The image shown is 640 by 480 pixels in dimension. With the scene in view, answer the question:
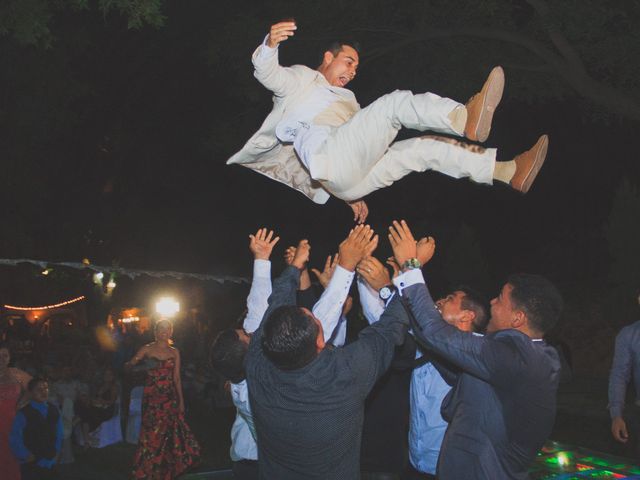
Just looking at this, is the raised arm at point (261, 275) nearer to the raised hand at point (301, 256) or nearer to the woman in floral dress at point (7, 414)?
the raised hand at point (301, 256)

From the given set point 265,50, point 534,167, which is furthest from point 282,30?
point 534,167

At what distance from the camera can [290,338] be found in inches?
108

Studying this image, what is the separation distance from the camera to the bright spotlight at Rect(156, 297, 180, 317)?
15.6 metres

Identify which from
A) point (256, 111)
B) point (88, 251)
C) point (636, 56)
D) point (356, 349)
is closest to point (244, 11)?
point (256, 111)

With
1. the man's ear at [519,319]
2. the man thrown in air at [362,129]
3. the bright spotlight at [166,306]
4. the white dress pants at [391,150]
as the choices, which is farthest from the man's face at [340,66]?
the bright spotlight at [166,306]

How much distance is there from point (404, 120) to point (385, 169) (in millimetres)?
481

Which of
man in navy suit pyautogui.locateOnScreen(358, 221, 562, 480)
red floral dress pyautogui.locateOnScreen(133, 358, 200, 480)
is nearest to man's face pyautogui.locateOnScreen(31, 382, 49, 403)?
red floral dress pyautogui.locateOnScreen(133, 358, 200, 480)

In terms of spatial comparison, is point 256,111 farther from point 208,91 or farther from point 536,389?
point 208,91

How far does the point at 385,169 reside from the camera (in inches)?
151

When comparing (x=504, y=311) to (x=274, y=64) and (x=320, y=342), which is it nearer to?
(x=320, y=342)

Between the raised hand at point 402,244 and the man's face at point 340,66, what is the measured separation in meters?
1.06

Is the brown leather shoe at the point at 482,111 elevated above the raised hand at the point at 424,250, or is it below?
above

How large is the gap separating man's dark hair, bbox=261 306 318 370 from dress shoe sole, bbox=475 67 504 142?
1.15 metres

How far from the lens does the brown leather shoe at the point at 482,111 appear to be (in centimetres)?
317
